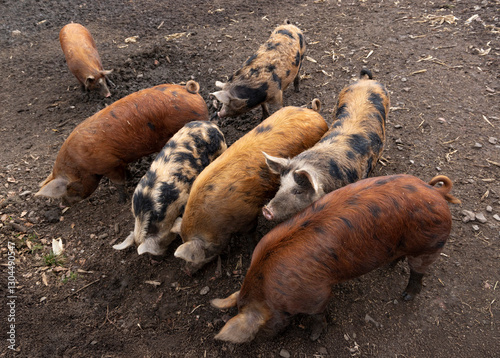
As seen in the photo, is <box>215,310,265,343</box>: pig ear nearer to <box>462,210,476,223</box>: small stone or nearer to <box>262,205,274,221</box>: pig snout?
<box>262,205,274,221</box>: pig snout

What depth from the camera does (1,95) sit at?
24.9 feet

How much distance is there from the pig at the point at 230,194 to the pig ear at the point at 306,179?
510 mm

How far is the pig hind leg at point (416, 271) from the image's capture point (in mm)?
3336

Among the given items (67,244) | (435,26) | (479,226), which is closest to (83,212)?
(67,244)

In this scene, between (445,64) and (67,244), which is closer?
(67,244)

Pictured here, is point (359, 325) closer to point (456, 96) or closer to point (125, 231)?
point (125, 231)

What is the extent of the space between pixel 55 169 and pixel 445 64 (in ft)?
22.7

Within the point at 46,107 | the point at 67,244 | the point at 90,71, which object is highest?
the point at 90,71

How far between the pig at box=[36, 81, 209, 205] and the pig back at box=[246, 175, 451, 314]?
9.03 ft

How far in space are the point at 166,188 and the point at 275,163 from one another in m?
1.37

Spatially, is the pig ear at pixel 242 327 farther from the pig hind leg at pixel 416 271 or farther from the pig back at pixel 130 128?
the pig back at pixel 130 128

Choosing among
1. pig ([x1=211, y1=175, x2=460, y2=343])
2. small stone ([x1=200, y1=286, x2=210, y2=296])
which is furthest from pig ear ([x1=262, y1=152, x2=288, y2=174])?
small stone ([x1=200, y1=286, x2=210, y2=296])

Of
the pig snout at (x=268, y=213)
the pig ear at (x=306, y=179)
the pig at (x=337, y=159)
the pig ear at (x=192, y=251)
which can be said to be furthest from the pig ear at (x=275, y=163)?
the pig ear at (x=192, y=251)

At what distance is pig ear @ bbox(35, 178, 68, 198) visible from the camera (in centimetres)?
483
